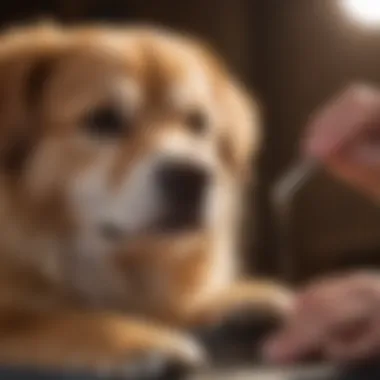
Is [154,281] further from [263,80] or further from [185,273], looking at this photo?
[263,80]

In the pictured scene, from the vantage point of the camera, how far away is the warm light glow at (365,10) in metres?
1.30

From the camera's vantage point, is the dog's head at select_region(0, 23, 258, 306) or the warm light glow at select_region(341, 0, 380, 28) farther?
the warm light glow at select_region(341, 0, 380, 28)

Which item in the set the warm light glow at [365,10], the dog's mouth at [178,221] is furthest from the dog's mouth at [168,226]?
the warm light glow at [365,10]

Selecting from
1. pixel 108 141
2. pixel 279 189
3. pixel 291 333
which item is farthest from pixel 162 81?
pixel 291 333

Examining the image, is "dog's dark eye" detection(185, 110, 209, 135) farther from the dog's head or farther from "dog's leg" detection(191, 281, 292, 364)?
"dog's leg" detection(191, 281, 292, 364)

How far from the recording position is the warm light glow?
4.26 ft

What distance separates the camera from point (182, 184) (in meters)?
1.19

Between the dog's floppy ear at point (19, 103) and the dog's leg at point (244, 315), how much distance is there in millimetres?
301

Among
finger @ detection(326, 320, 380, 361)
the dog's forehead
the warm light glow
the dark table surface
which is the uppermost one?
the warm light glow

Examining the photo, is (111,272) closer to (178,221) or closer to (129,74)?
(178,221)

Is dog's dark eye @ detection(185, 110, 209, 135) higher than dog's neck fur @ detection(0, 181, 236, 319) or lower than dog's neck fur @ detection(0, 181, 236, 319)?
higher

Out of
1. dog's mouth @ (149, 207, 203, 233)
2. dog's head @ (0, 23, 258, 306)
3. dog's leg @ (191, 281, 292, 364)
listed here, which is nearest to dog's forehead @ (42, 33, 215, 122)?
dog's head @ (0, 23, 258, 306)

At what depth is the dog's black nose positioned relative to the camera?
1187mm

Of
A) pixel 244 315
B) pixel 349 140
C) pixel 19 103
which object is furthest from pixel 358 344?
pixel 19 103
